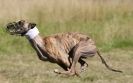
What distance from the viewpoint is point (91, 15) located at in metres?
16.1

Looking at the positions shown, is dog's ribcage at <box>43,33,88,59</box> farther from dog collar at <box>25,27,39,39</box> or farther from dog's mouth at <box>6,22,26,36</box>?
dog's mouth at <box>6,22,26,36</box>

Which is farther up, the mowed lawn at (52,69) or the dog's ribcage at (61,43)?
the dog's ribcage at (61,43)

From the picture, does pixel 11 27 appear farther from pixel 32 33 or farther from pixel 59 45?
pixel 59 45

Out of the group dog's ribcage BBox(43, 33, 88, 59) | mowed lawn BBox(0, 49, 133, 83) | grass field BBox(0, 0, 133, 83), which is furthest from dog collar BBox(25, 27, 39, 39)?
grass field BBox(0, 0, 133, 83)

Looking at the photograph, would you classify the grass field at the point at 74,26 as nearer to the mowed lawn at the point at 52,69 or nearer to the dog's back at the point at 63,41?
the mowed lawn at the point at 52,69

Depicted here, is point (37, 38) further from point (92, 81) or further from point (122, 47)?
point (122, 47)

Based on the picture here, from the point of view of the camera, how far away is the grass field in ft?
38.4

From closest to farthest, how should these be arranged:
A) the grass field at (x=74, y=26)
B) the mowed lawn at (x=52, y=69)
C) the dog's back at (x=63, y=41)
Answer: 1. the dog's back at (x=63, y=41)
2. the mowed lawn at (x=52, y=69)
3. the grass field at (x=74, y=26)

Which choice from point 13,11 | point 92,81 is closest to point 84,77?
point 92,81

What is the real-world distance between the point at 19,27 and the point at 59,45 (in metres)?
0.70

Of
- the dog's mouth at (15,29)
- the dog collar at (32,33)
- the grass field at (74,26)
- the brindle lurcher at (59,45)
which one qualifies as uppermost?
the dog's mouth at (15,29)

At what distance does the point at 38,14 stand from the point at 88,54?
265 inches

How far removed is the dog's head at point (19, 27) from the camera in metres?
8.73

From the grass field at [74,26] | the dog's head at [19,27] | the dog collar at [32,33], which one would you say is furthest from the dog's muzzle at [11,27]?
the grass field at [74,26]
